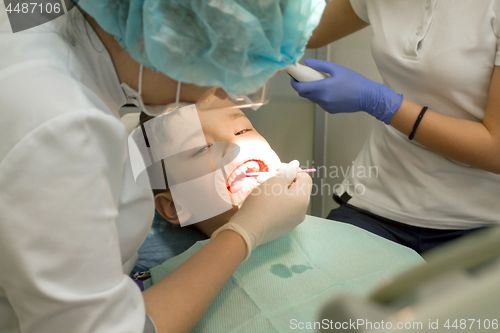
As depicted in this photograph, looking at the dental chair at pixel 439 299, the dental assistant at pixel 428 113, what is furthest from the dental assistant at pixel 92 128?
the dental assistant at pixel 428 113

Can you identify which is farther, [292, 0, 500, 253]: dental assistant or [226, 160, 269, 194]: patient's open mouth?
[226, 160, 269, 194]: patient's open mouth

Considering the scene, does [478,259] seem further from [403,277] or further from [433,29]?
[433,29]

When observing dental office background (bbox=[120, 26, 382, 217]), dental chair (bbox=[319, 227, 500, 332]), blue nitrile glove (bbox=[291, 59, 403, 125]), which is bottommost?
dental office background (bbox=[120, 26, 382, 217])

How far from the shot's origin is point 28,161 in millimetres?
510

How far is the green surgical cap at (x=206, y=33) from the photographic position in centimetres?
59

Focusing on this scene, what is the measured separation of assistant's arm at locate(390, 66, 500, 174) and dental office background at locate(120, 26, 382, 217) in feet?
2.51

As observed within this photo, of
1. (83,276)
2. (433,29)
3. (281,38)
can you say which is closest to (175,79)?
(281,38)

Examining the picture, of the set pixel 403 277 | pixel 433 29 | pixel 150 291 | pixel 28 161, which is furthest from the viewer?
pixel 433 29

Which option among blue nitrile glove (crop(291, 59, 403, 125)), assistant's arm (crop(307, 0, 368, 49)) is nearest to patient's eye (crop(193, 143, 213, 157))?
blue nitrile glove (crop(291, 59, 403, 125))

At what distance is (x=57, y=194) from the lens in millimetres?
523

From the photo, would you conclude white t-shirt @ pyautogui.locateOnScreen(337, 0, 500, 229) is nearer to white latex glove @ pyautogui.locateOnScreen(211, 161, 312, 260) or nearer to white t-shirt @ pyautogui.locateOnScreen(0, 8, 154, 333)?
white latex glove @ pyautogui.locateOnScreen(211, 161, 312, 260)

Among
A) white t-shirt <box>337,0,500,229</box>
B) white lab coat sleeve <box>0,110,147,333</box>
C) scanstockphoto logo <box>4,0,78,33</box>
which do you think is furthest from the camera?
white t-shirt <box>337,0,500,229</box>

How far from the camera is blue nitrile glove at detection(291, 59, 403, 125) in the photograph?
1260mm

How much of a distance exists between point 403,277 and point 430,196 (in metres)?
1.10
